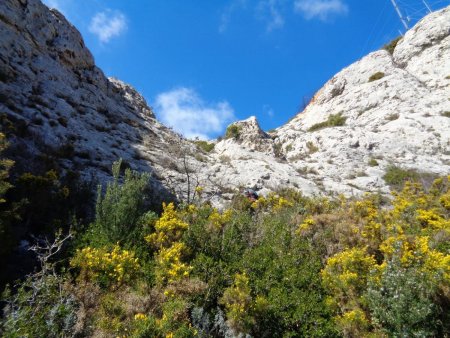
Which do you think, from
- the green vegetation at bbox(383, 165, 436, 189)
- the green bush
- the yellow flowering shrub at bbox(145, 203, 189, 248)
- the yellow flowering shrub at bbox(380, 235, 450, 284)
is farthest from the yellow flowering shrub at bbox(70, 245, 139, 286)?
the green vegetation at bbox(383, 165, 436, 189)

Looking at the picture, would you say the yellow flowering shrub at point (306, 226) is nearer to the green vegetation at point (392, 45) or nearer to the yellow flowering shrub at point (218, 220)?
the yellow flowering shrub at point (218, 220)

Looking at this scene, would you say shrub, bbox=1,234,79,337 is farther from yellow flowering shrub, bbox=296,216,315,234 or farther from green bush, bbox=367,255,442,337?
yellow flowering shrub, bbox=296,216,315,234

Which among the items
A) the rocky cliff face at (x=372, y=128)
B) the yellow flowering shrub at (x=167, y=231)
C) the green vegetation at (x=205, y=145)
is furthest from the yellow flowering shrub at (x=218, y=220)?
the green vegetation at (x=205, y=145)

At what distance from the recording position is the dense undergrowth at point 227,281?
437cm

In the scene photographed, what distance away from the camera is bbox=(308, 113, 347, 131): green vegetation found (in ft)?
65.4

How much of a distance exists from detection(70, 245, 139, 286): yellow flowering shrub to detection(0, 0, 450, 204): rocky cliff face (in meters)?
3.61

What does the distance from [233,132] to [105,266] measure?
13298mm

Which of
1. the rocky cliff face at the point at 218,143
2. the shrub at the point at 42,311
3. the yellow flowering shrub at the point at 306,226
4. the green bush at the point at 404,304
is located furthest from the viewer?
the rocky cliff face at the point at 218,143

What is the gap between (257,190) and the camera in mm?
12016

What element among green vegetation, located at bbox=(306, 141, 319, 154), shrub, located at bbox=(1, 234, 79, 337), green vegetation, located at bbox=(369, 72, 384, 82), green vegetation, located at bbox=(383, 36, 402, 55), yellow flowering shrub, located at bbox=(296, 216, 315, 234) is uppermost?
green vegetation, located at bbox=(383, 36, 402, 55)

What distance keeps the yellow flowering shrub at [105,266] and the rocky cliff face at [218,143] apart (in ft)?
11.9

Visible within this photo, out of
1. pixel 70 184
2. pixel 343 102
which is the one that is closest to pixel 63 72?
pixel 70 184

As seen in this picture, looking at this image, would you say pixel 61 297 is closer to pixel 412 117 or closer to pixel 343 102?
pixel 412 117

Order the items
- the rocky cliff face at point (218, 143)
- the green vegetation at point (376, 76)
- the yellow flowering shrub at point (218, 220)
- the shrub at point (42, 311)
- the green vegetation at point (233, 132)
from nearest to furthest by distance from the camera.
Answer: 1. the shrub at point (42, 311)
2. the yellow flowering shrub at point (218, 220)
3. the rocky cliff face at point (218, 143)
4. the green vegetation at point (233, 132)
5. the green vegetation at point (376, 76)
